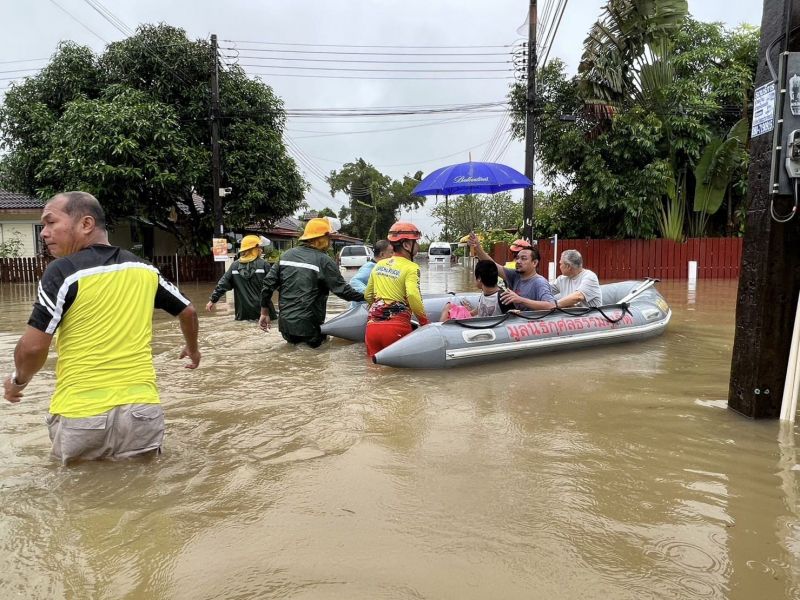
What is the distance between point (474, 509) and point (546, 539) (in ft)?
1.39

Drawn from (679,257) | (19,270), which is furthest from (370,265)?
(19,270)

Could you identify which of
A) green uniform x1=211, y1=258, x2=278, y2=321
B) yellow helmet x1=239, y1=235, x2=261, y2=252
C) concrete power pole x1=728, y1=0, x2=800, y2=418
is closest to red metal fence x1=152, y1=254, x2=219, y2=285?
green uniform x1=211, y1=258, x2=278, y2=321

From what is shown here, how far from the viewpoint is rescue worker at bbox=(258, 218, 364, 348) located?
22.1 feet

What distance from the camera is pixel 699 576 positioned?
2.42 metres

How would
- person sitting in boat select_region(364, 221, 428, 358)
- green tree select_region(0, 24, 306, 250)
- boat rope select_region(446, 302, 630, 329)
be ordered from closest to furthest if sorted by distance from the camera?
person sitting in boat select_region(364, 221, 428, 358), boat rope select_region(446, 302, 630, 329), green tree select_region(0, 24, 306, 250)

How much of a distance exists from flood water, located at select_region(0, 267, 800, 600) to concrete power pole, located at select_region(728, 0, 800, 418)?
0.33 m

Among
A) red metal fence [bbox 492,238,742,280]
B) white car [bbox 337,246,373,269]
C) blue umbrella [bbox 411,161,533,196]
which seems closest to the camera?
blue umbrella [bbox 411,161,533,196]

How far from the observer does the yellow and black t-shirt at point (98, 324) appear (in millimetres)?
2979

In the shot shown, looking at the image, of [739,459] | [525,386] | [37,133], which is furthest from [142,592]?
[37,133]

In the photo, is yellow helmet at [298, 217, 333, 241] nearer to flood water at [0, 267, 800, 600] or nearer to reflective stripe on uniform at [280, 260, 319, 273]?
reflective stripe on uniform at [280, 260, 319, 273]

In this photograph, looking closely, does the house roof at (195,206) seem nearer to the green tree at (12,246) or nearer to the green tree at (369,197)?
the green tree at (12,246)

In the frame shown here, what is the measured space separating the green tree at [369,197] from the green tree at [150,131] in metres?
37.3

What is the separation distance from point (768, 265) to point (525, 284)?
3.18 m

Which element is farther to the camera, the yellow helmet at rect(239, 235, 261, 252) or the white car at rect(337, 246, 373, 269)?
the white car at rect(337, 246, 373, 269)
